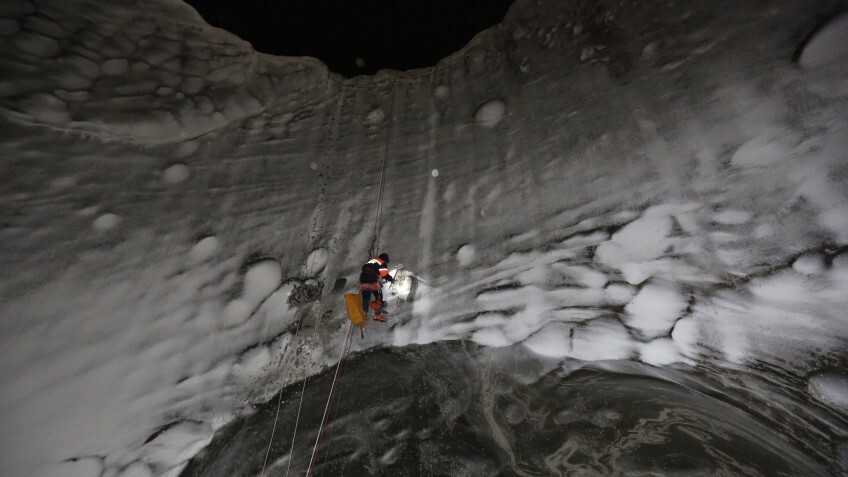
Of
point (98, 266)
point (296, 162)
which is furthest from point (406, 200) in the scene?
point (98, 266)

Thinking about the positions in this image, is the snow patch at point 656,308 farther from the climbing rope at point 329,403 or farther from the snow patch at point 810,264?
the climbing rope at point 329,403

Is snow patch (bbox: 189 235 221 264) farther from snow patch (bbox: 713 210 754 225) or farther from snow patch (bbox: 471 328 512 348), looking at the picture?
snow patch (bbox: 713 210 754 225)

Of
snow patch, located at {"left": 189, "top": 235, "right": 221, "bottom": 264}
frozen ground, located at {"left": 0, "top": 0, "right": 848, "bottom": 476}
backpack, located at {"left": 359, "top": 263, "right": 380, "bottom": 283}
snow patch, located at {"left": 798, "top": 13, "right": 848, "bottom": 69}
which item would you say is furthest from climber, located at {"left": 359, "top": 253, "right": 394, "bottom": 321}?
snow patch, located at {"left": 798, "top": 13, "right": 848, "bottom": 69}

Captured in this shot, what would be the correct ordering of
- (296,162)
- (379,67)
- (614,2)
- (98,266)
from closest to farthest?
(98,266) < (614,2) < (296,162) < (379,67)

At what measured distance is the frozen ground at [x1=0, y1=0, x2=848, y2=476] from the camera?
2105 millimetres

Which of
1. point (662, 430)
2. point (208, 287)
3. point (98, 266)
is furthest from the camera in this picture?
point (208, 287)

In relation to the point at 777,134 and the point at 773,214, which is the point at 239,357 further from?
the point at 777,134

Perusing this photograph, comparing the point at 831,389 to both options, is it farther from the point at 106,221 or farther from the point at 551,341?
the point at 106,221

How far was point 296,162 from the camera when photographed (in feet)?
12.3

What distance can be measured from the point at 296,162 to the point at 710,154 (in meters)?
3.51

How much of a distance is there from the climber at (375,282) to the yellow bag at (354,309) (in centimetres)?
6

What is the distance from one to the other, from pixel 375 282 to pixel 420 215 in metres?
0.87

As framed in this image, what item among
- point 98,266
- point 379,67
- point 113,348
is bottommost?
point 113,348

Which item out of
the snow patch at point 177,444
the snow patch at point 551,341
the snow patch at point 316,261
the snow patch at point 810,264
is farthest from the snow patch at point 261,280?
the snow patch at point 810,264
